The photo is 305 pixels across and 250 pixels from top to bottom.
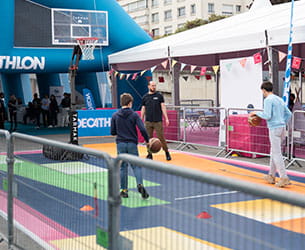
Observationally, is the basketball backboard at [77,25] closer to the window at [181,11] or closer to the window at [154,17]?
the window at [181,11]

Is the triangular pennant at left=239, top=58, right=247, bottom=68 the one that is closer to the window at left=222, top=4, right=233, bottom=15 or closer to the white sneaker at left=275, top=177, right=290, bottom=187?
the white sneaker at left=275, top=177, right=290, bottom=187

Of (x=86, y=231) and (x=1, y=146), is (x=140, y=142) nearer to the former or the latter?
(x=1, y=146)

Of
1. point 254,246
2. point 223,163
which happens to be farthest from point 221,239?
point 223,163

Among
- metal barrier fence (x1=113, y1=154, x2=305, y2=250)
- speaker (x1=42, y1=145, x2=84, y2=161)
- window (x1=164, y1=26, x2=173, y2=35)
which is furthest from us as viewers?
window (x1=164, y1=26, x2=173, y2=35)

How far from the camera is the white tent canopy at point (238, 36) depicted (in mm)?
12391

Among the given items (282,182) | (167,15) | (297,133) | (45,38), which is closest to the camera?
(282,182)

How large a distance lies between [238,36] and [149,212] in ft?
35.7

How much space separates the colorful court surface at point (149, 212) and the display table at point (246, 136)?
794 cm

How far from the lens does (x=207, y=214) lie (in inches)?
122

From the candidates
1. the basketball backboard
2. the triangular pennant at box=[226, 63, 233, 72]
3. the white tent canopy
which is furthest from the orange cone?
the basketball backboard

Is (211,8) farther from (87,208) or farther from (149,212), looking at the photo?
(149,212)

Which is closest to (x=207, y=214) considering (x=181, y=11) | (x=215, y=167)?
(x=215, y=167)

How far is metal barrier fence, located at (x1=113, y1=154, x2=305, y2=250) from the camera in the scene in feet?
8.07

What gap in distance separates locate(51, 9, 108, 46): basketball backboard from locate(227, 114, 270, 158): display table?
8.91 m
